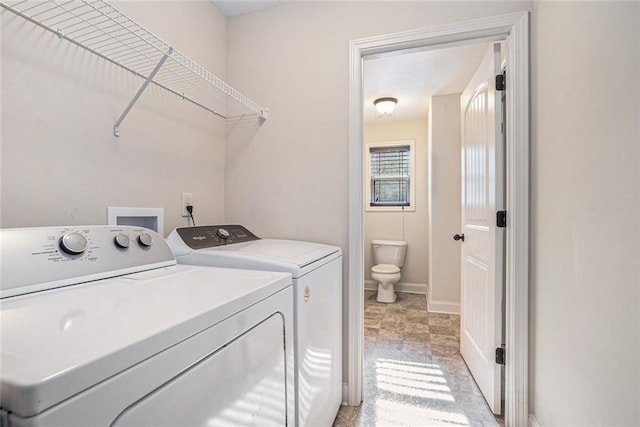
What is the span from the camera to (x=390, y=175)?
4.27 metres

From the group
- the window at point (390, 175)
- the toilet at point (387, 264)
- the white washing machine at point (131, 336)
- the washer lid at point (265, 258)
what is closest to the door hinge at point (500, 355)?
the washer lid at point (265, 258)

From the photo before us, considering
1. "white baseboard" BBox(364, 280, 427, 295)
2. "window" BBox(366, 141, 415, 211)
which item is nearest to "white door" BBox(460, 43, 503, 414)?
"white baseboard" BBox(364, 280, 427, 295)

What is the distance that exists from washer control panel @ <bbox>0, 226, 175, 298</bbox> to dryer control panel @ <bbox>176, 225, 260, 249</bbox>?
175 mm

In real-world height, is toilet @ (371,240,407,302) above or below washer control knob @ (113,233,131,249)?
below

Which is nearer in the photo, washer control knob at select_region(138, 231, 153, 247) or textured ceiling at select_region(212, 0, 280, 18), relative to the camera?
washer control knob at select_region(138, 231, 153, 247)

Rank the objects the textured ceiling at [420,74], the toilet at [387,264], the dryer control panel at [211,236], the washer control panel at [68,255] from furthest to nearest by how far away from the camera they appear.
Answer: the toilet at [387,264], the textured ceiling at [420,74], the dryer control panel at [211,236], the washer control panel at [68,255]

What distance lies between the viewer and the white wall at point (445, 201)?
330cm

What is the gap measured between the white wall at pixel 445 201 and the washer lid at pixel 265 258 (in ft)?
7.55

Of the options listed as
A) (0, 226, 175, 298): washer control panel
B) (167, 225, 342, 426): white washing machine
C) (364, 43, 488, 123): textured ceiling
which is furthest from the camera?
(364, 43, 488, 123): textured ceiling

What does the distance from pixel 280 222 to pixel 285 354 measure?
1.02 metres

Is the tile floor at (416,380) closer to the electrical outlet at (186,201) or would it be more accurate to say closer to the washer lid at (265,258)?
the washer lid at (265,258)

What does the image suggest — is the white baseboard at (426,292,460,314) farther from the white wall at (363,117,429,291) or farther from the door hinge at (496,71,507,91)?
the door hinge at (496,71,507,91)

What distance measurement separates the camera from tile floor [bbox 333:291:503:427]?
164 cm

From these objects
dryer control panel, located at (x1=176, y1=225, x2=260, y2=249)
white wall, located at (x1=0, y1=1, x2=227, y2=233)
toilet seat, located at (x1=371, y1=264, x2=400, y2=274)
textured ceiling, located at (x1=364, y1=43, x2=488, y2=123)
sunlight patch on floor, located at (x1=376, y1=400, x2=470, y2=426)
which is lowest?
sunlight patch on floor, located at (x1=376, y1=400, x2=470, y2=426)
